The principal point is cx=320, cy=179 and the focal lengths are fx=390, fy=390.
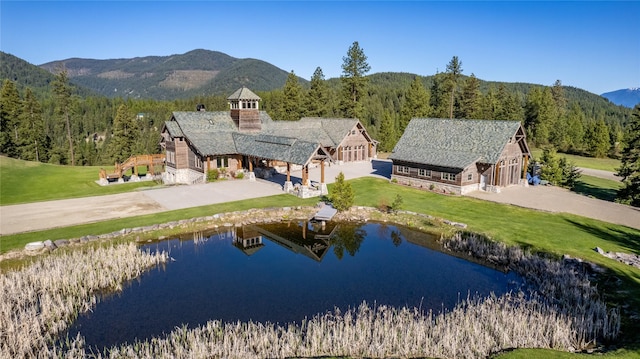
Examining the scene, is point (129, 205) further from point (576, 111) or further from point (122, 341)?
point (576, 111)

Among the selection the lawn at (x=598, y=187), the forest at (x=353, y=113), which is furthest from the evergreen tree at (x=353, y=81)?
the lawn at (x=598, y=187)

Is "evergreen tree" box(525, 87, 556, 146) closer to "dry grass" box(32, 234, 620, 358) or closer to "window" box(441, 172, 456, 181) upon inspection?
"window" box(441, 172, 456, 181)

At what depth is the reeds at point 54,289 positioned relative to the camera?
13.4 meters

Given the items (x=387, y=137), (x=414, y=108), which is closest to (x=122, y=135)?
(x=387, y=137)

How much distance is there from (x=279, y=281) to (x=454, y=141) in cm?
2547

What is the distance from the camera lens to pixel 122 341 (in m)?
13.6

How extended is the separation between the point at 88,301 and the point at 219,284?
5.39 meters

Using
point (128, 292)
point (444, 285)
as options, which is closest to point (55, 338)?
point (128, 292)

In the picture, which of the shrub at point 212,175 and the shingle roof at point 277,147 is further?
the shrub at point 212,175

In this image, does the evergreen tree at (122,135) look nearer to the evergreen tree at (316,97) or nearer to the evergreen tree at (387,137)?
the evergreen tree at (316,97)

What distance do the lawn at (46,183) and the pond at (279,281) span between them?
16643 mm

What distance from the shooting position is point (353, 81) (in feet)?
208

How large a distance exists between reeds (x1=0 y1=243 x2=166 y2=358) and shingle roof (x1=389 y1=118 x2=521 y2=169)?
25.3 meters

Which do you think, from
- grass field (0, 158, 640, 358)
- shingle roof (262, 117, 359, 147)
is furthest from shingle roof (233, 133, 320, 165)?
shingle roof (262, 117, 359, 147)
